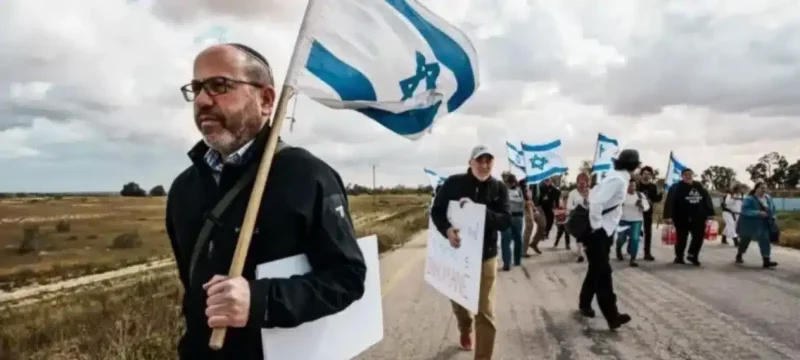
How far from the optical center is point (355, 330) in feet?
8.63

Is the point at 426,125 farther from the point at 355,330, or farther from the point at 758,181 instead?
the point at 758,181

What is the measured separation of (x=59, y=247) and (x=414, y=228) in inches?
933

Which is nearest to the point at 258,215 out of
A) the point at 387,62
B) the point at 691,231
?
the point at 387,62

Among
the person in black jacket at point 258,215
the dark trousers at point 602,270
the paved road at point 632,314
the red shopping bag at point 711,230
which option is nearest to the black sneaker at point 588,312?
the paved road at point 632,314


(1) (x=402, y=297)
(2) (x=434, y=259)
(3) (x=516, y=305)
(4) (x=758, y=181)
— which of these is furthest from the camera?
(4) (x=758, y=181)

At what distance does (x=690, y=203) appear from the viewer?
14.7 m

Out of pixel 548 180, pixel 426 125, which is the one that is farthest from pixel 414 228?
pixel 426 125

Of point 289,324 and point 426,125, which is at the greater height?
point 426,125

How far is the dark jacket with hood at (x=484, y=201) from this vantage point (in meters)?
6.61

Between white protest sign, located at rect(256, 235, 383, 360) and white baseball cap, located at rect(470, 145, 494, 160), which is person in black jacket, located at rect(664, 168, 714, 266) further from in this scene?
white protest sign, located at rect(256, 235, 383, 360)

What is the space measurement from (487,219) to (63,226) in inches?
1874

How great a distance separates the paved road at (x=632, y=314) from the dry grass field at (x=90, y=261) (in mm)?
2661

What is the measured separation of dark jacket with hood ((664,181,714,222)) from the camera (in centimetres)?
1464

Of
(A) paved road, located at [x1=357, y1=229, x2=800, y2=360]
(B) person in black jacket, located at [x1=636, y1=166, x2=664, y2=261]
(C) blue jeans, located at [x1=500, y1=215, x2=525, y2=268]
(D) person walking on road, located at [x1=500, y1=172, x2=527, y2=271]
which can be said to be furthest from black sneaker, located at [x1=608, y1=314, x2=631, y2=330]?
(B) person in black jacket, located at [x1=636, y1=166, x2=664, y2=261]
